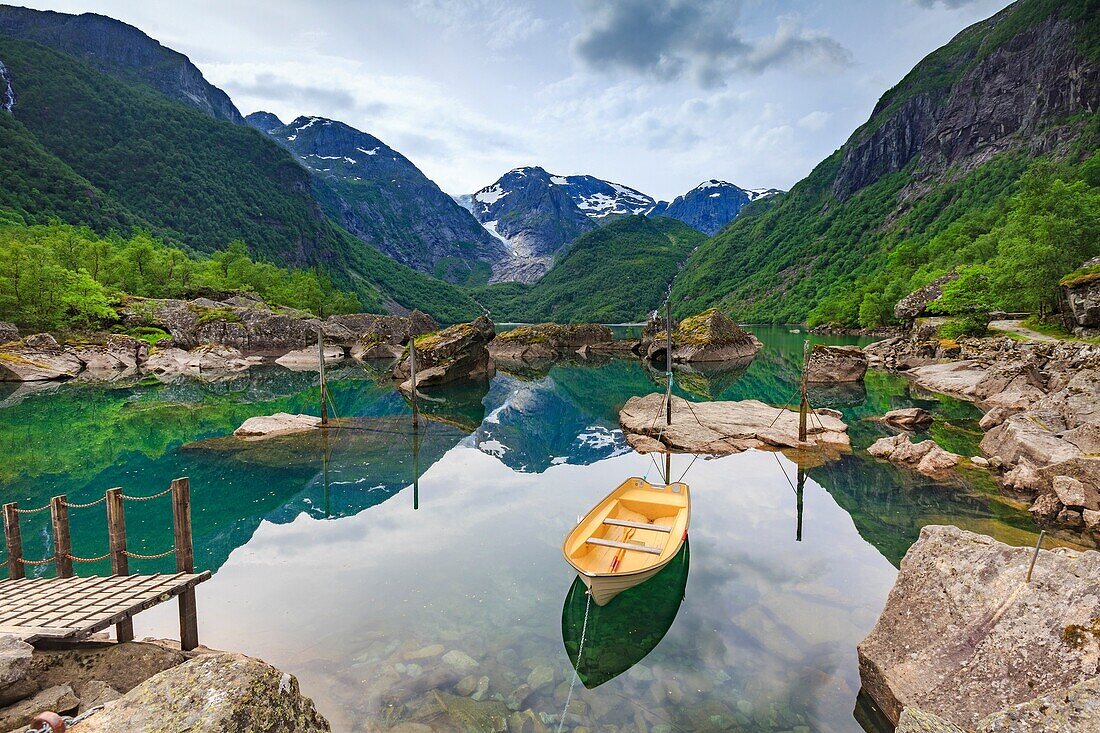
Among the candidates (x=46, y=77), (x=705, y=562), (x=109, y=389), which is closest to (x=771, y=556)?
(x=705, y=562)

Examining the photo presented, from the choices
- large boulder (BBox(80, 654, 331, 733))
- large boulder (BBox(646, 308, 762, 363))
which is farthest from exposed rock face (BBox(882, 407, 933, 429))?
large boulder (BBox(646, 308, 762, 363))

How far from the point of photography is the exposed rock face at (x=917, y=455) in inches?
749

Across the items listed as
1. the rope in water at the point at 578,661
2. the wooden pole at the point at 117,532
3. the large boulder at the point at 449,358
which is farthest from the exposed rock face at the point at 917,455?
the large boulder at the point at 449,358

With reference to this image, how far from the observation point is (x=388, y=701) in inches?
311

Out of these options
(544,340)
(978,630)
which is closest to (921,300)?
(544,340)

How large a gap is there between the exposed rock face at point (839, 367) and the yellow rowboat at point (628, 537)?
35114mm

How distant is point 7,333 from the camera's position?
4531 cm

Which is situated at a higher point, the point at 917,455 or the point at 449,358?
the point at 449,358

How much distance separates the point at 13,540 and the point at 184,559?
334 cm

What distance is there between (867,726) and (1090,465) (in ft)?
42.8

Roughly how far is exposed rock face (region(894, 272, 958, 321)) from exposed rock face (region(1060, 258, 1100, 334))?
1020 inches

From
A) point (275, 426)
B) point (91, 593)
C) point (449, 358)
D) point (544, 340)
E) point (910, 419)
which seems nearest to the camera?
point (91, 593)

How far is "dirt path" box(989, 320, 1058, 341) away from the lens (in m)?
37.5

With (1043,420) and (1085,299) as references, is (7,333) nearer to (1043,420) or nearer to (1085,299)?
(1043,420)
